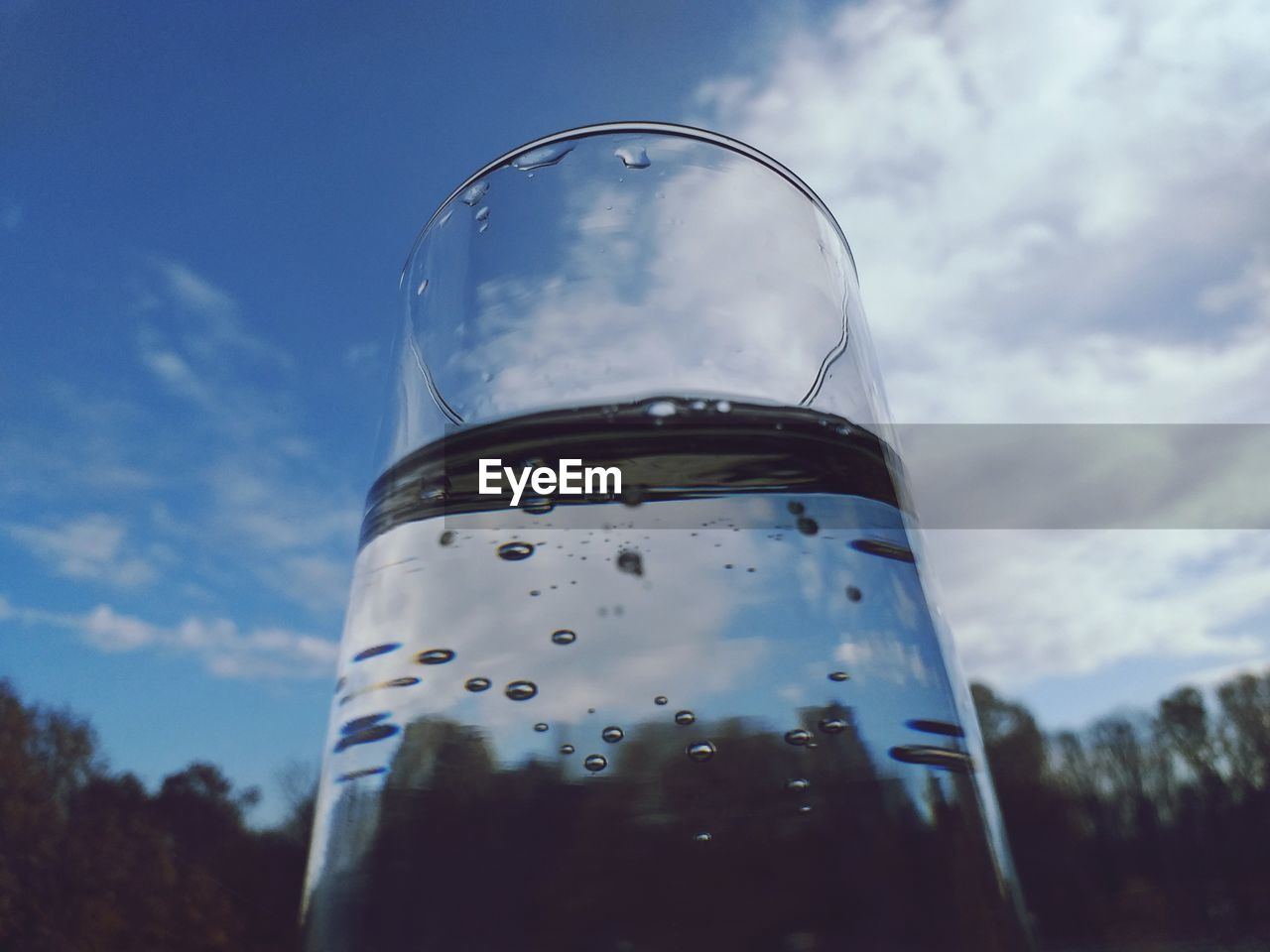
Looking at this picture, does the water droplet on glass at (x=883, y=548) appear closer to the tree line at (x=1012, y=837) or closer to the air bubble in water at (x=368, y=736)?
the air bubble in water at (x=368, y=736)

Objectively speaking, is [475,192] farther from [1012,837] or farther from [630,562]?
[1012,837]

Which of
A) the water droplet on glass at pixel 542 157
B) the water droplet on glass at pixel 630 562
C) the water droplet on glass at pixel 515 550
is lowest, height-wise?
the water droplet on glass at pixel 630 562

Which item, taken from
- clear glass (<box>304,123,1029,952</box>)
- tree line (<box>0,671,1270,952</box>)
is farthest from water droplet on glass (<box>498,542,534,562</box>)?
tree line (<box>0,671,1270,952</box>)

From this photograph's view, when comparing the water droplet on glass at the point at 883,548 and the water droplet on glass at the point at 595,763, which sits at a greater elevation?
the water droplet on glass at the point at 883,548

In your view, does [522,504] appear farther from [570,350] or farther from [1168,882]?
[1168,882]

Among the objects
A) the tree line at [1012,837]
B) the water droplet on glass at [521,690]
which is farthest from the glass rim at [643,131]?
the tree line at [1012,837]

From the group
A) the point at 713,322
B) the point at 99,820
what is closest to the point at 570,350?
the point at 713,322
